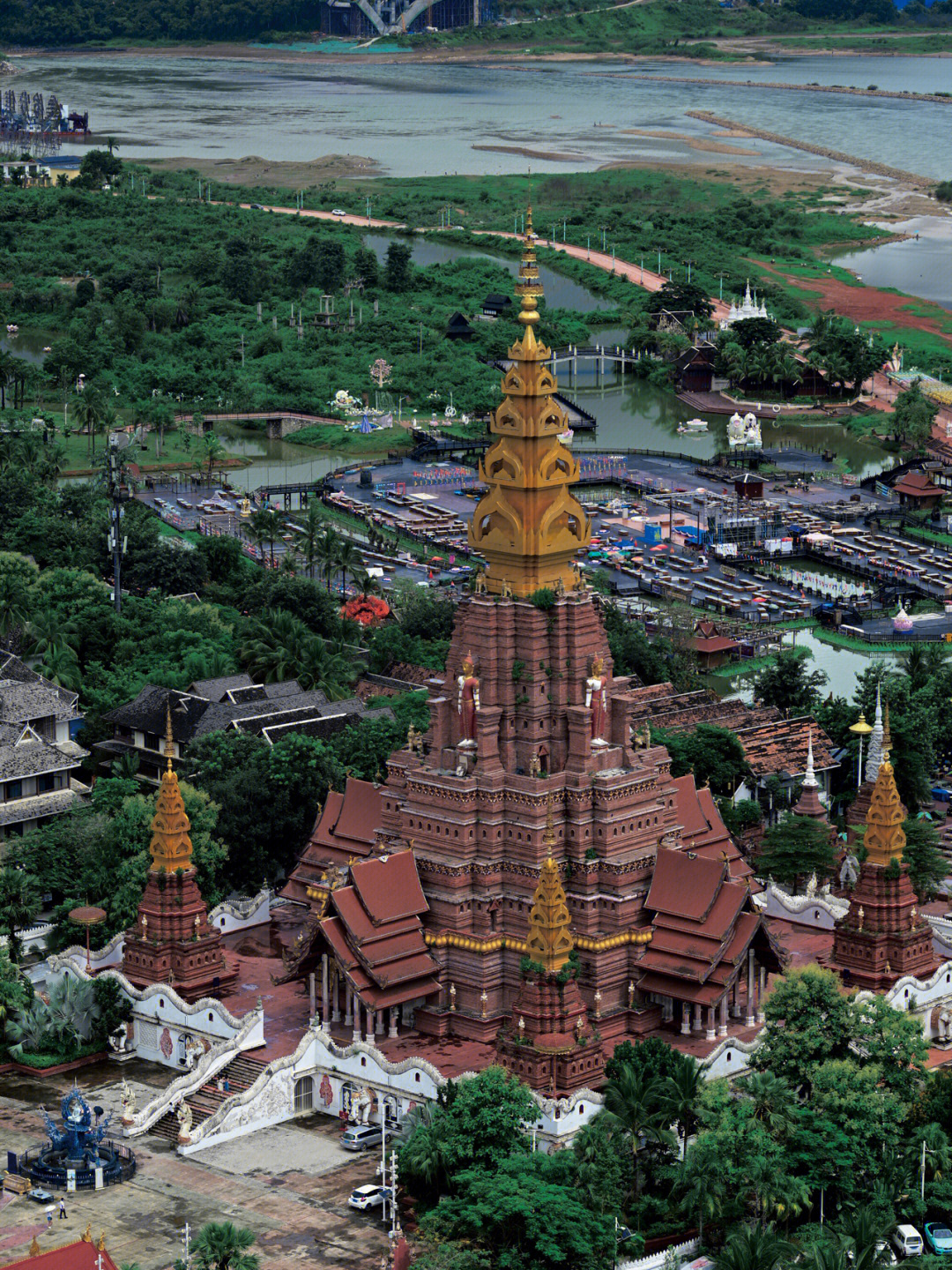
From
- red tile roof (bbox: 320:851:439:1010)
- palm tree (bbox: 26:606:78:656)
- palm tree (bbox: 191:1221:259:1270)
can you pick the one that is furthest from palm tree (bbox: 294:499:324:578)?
palm tree (bbox: 191:1221:259:1270)

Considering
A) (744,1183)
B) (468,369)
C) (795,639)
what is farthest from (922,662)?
(468,369)

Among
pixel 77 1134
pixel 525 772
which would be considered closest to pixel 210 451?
pixel 525 772

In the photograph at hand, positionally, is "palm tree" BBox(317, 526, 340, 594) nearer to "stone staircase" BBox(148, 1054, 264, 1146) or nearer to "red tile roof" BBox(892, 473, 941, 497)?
"red tile roof" BBox(892, 473, 941, 497)

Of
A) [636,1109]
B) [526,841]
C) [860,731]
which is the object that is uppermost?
[526,841]

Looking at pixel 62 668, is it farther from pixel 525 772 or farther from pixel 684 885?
pixel 684 885

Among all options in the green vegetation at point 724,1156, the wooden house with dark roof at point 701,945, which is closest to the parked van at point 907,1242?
the green vegetation at point 724,1156

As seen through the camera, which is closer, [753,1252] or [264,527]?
[753,1252]

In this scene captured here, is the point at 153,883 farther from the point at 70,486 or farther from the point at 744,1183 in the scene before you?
the point at 70,486

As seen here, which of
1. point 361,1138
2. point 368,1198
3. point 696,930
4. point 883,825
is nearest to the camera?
point 368,1198
